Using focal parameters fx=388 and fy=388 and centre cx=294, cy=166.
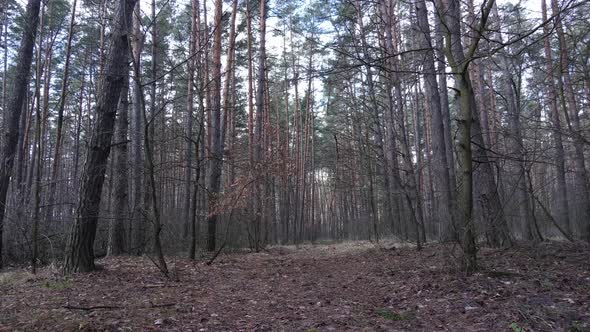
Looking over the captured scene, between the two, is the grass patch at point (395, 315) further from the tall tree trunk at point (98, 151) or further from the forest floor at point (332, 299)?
the tall tree trunk at point (98, 151)

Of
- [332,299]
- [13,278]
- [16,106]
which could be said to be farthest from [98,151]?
[332,299]

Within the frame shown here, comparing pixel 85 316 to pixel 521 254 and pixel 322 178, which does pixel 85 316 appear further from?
pixel 322 178

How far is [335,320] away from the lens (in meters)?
4.19

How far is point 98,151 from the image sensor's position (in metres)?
6.98

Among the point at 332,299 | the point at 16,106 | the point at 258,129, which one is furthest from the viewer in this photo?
the point at 258,129

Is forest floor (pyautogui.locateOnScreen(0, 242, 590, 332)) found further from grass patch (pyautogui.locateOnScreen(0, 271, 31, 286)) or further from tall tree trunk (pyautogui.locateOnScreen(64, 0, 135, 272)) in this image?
tall tree trunk (pyautogui.locateOnScreen(64, 0, 135, 272))

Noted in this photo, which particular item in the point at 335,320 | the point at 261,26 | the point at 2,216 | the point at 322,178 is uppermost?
the point at 261,26

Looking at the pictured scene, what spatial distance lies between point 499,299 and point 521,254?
2.45 metres

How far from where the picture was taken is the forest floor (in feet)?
12.3

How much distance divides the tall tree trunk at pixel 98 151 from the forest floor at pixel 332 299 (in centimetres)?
46

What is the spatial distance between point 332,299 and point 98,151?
4.86 meters

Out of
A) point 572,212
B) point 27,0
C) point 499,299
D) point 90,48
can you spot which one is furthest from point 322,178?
point 499,299

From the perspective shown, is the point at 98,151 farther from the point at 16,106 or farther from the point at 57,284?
the point at 16,106

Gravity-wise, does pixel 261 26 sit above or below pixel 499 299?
above
